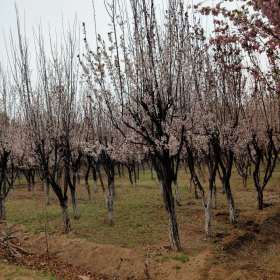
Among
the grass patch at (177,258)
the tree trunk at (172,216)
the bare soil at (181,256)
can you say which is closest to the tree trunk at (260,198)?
the bare soil at (181,256)

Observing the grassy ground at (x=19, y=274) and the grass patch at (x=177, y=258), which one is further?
Answer: the grass patch at (x=177, y=258)

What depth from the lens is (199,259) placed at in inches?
522

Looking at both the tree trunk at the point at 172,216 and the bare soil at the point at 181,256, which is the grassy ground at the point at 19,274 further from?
the tree trunk at the point at 172,216

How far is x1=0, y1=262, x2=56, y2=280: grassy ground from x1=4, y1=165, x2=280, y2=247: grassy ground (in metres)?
3.46

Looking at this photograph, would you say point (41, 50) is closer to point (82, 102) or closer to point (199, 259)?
point (82, 102)

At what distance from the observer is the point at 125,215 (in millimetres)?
22406

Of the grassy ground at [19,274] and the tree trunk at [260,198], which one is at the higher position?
the tree trunk at [260,198]

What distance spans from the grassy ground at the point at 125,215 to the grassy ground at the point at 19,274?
346 cm

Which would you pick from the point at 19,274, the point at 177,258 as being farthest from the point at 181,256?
the point at 19,274

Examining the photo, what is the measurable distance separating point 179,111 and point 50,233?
8.74 meters

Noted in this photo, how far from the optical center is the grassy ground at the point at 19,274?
1319cm

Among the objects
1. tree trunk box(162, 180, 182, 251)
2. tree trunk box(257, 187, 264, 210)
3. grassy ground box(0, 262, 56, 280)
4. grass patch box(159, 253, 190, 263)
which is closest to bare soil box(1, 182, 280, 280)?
grass patch box(159, 253, 190, 263)

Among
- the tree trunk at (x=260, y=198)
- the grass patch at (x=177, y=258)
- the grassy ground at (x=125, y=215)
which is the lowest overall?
the grass patch at (x=177, y=258)

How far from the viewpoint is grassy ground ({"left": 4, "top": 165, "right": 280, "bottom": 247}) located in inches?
696
